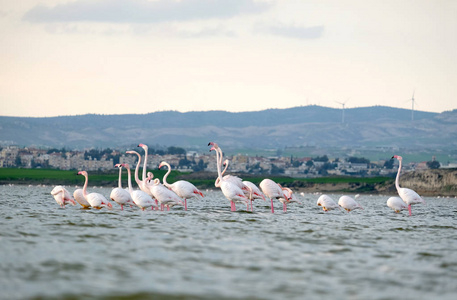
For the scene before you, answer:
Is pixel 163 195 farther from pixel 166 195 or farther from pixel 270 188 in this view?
pixel 270 188

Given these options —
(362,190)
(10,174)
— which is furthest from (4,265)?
(10,174)

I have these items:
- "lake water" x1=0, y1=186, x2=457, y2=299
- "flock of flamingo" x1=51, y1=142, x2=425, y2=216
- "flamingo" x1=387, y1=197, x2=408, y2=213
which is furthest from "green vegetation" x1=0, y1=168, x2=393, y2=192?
"lake water" x1=0, y1=186, x2=457, y2=299

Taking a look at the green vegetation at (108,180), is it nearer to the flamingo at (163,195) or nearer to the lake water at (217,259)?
the flamingo at (163,195)

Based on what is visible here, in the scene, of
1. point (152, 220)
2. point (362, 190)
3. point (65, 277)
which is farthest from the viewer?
point (362, 190)

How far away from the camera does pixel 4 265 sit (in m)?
15.9

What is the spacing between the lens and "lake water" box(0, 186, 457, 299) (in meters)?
14.0

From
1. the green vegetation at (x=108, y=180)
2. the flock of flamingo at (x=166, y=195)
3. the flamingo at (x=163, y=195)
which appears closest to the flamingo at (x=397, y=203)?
the flock of flamingo at (x=166, y=195)

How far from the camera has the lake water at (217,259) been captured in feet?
46.0

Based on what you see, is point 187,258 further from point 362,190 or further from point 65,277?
point 362,190

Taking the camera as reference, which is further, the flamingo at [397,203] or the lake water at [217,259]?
the flamingo at [397,203]

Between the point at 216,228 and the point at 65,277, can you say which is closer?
the point at 65,277

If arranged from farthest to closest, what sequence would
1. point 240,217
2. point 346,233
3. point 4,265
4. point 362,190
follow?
point 362,190 < point 240,217 < point 346,233 < point 4,265

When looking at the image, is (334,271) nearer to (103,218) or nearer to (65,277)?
(65,277)

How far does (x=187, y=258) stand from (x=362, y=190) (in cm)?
8882
